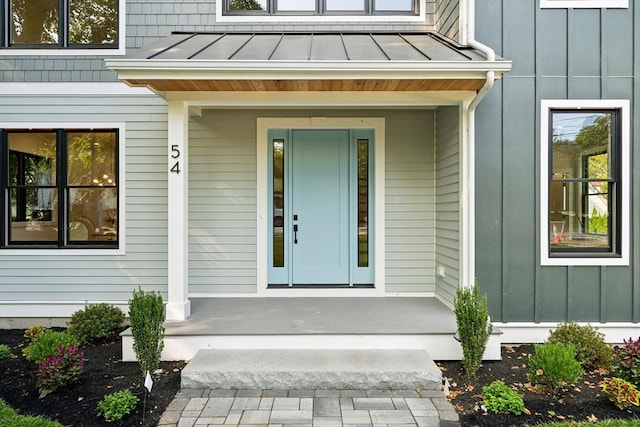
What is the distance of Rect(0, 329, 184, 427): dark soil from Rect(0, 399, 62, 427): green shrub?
67mm

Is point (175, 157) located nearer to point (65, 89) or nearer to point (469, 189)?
point (65, 89)

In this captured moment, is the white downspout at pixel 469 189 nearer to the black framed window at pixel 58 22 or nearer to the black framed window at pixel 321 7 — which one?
the black framed window at pixel 321 7

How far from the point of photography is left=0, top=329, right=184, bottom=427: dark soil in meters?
3.06

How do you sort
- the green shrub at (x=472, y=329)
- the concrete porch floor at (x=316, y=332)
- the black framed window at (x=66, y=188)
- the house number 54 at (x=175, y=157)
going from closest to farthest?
the green shrub at (x=472, y=329), the concrete porch floor at (x=316, y=332), the house number 54 at (x=175, y=157), the black framed window at (x=66, y=188)

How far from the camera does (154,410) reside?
124 inches

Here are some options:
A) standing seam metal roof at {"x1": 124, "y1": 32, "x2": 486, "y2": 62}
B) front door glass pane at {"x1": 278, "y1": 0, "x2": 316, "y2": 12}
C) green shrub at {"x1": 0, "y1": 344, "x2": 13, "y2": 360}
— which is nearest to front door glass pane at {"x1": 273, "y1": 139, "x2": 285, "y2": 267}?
standing seam metal roof at {"x1": 124, "y1": 32, "x2": 486, "y2": 62}

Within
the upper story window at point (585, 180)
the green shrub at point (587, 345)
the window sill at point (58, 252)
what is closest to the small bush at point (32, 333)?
the window sill at point (58, 252)

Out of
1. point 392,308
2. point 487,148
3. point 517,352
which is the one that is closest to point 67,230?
point 392,308

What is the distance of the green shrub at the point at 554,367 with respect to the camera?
3.14 meters

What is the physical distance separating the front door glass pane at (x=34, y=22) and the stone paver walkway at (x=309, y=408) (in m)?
5.19

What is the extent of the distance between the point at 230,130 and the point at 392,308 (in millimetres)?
3279

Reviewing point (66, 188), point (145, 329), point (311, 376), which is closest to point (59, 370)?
point (145, 329)

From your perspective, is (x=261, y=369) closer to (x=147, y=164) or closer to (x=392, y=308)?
(x=392, y=308)

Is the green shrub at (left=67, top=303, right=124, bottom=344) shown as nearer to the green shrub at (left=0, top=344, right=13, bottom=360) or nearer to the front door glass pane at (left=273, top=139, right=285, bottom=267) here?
the green shrub at (left=0, top=344, right=13, bottom=360)
